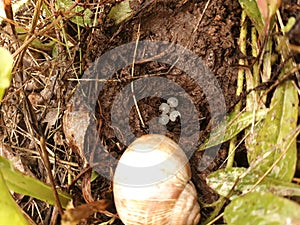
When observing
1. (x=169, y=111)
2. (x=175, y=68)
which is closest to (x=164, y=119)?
(x=169, y=111)

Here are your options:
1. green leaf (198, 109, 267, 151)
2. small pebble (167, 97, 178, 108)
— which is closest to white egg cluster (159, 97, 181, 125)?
small pebble (167, 97, 178, 108)

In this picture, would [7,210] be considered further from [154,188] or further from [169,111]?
[169,111]

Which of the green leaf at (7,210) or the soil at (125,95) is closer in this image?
the green leaf at (7,210)

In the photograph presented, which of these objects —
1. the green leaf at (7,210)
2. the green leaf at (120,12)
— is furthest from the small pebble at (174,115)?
the green leaf at (7,210)

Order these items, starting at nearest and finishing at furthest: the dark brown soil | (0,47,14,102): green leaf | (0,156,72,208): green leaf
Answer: (0,47,14,102): green leaf → (0,156,72,208): green leaf → the dark brown soil

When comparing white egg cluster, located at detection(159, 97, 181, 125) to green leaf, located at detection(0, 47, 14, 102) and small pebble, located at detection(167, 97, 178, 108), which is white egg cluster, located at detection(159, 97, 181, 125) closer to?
small pebble, located at detection(167, 97, 178, 108)

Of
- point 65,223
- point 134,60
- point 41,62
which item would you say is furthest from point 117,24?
point 65,223

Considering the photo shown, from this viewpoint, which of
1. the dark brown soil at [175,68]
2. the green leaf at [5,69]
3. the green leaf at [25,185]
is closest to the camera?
the green leaf at [5,69]

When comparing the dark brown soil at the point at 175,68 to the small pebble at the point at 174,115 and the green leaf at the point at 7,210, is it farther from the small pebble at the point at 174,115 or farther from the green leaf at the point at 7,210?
the green leaf at the point at 7,210
